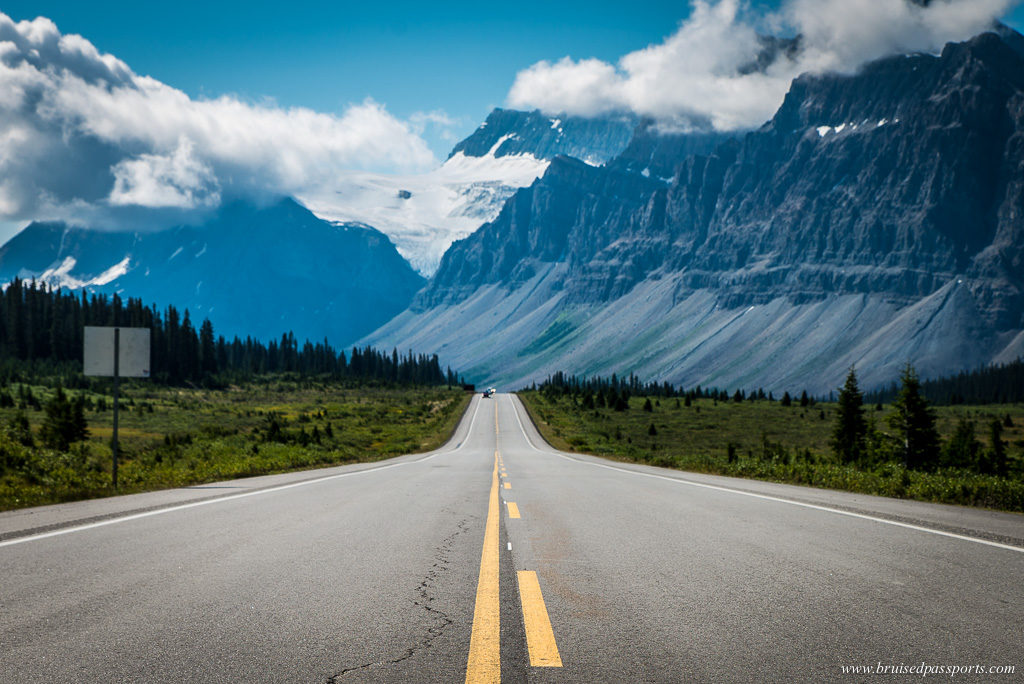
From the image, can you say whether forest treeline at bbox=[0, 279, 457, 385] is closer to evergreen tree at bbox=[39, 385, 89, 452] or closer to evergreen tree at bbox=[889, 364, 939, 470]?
evergreen tree at bbox=[39, 385, 89, 452]

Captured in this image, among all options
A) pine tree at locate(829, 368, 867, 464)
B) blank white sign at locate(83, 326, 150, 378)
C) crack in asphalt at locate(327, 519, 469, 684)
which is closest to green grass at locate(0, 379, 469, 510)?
blank white sign at locate(83, 326, 150, 378)

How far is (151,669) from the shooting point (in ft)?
13.7

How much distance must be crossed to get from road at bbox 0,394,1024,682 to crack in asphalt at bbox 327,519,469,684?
0.9 inches

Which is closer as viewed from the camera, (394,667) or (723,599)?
(394,667)

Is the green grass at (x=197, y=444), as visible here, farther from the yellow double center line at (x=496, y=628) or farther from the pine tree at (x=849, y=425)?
the pine tree at (x=849, y=425)

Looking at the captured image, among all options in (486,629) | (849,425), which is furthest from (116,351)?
(849,425)

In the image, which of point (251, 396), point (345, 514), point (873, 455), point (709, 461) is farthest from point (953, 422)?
point (345, 514)

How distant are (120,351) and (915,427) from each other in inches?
1733

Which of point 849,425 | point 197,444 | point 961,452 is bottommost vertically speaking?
point 961,452

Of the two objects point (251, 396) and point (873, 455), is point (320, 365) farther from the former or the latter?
point (873, 455)

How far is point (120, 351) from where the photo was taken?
16.2 m

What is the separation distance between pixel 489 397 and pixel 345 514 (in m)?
125

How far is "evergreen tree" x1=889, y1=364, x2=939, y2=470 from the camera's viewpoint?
44031mm

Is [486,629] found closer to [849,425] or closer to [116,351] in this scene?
[116,351]
